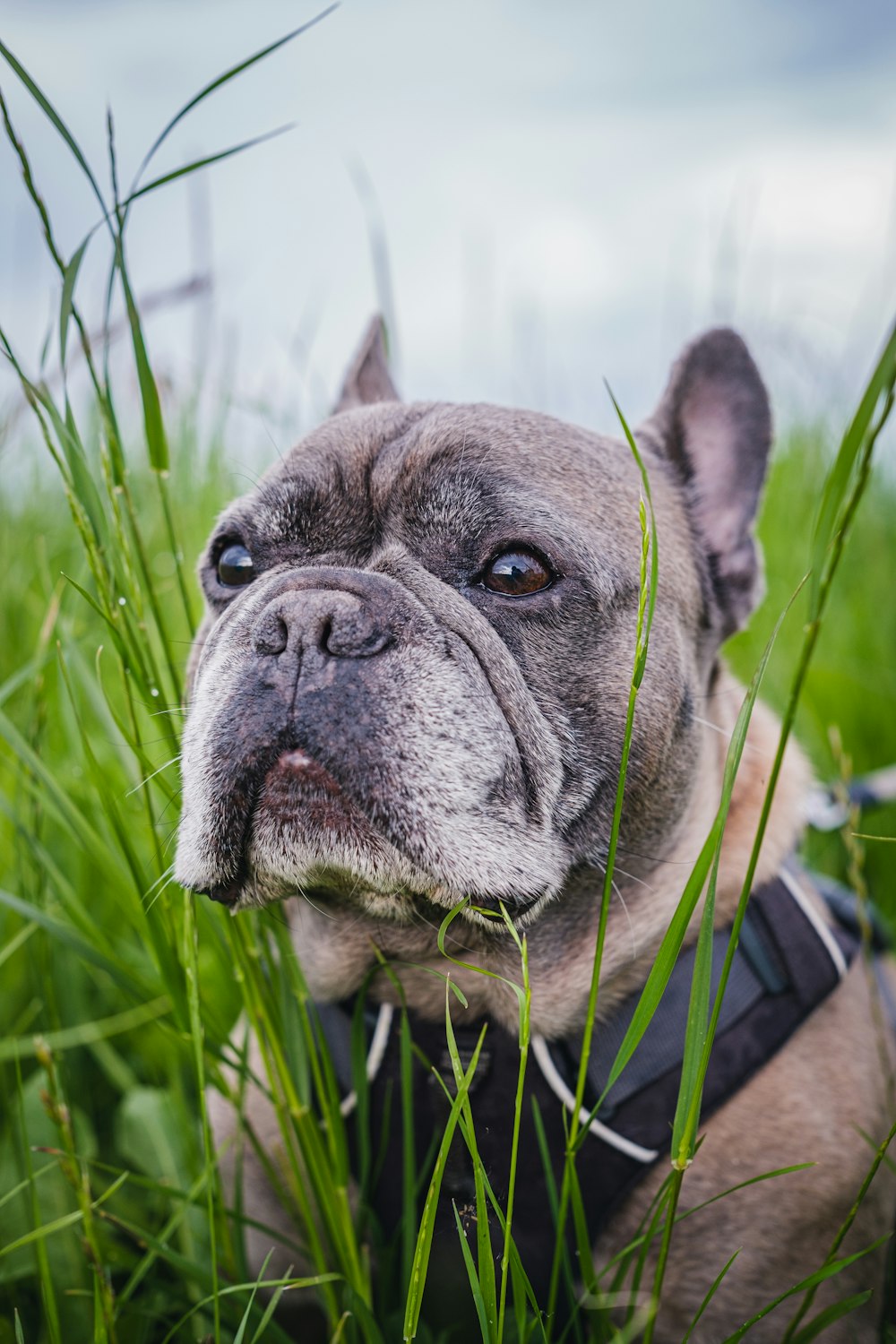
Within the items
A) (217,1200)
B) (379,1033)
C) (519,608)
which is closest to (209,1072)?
(217,1200)

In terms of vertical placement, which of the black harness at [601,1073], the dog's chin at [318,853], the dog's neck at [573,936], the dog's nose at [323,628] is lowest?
the black harness at [601,1073]

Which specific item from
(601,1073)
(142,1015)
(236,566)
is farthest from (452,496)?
(142,1015)

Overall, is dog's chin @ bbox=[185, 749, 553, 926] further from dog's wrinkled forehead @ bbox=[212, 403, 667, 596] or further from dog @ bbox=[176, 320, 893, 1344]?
dog's wrinkled forehead @ bbox=[212, 403, 667, 596]

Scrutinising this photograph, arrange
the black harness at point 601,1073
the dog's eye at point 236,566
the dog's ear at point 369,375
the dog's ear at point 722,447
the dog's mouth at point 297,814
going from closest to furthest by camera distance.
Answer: the dog's mouth at point 297,814 < the black harness at point 601,1073 < the dog's eye at point 236,566 < the dog's ear at point 722,447 < the dog's ear at point 369,375

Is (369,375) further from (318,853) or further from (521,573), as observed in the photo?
(318,853)

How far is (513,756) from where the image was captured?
79.1 inches

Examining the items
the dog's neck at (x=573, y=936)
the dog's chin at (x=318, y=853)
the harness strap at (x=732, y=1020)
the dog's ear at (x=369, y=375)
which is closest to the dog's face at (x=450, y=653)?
the dog's chin at (x=318, y=853)

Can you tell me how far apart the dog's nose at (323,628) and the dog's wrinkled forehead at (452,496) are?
0.38 metres

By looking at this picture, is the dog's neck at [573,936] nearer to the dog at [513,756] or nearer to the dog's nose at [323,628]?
the dog at [513,756]

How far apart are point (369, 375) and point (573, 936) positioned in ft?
6.78

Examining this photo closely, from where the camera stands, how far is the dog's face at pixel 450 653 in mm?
1899

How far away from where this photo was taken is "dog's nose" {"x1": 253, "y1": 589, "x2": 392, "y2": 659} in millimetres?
1925

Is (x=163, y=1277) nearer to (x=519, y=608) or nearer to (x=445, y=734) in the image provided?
(x=445, y=734)

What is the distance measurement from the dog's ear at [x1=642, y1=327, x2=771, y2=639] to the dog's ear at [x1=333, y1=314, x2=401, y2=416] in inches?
39.0
